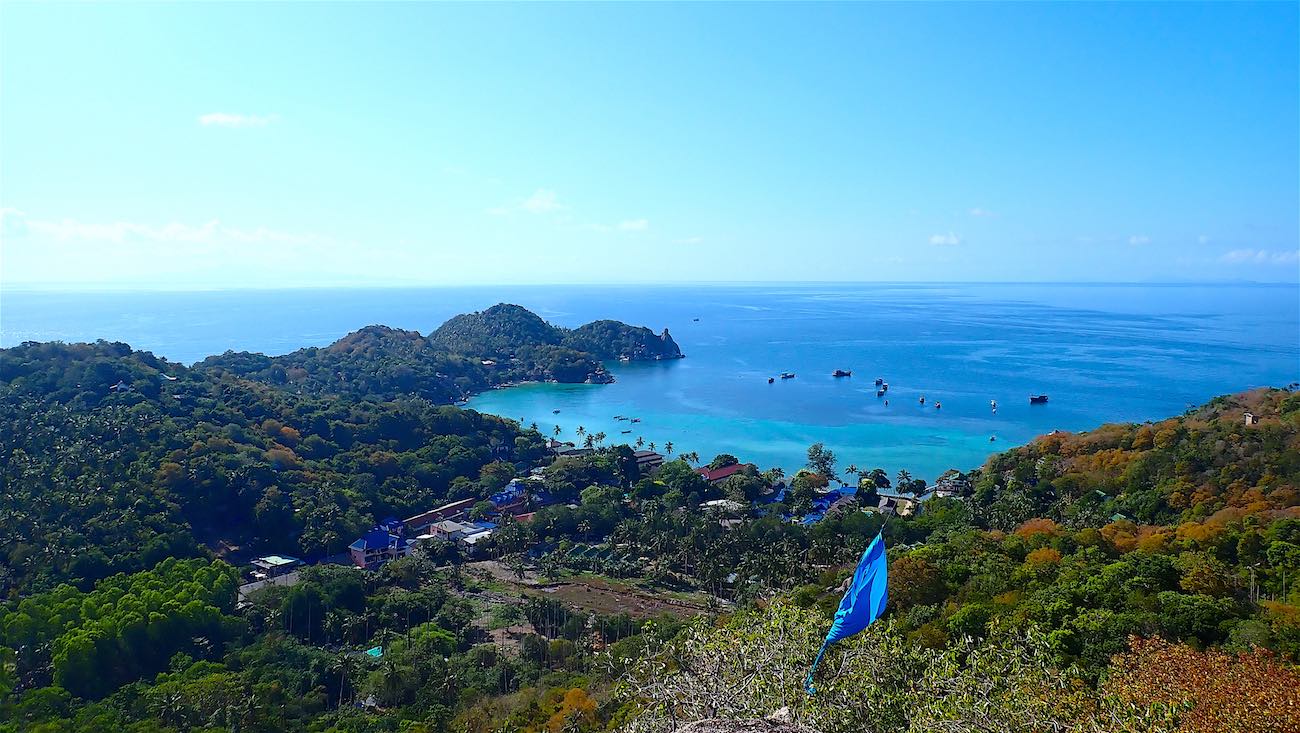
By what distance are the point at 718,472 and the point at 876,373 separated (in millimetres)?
37704

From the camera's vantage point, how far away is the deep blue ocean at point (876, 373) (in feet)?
152

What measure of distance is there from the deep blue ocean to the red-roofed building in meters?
3.78

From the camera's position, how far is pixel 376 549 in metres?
27.4

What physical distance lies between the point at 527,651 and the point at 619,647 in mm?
2606

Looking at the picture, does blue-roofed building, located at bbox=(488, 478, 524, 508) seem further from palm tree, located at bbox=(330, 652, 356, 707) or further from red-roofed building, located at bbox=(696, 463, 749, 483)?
palm tree, located at bbox=(330, 652, 356, 707)

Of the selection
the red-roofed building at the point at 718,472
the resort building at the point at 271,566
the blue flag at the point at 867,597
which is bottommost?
the resort building at the point at 271,566

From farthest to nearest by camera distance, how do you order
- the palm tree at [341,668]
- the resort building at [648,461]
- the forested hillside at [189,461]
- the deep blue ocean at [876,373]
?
1. the deep blue ocean at [876,373]
2. the resort building at [648,461]
3. the forested hillside at [189,461]
4. the palm tree at [341,668]

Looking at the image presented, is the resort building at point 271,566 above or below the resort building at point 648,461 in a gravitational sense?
below

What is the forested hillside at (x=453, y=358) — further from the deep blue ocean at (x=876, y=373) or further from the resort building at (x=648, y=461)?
the resort building at (x=648, y=461)

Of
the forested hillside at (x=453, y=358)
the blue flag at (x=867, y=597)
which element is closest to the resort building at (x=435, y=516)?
the forested hillside at (x=453, y=358)

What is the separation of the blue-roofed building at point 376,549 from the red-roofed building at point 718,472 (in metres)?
14.3

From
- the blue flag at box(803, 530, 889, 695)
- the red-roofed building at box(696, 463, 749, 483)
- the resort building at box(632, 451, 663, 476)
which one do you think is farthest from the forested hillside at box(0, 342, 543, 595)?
the blue flag at box(803, 530, 889, 695)

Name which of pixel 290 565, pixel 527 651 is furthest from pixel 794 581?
pixel 290 565

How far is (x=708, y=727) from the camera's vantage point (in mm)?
5965
